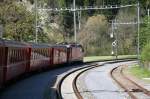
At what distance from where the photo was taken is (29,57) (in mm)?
37219

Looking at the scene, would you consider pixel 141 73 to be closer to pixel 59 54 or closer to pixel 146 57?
pixel 146 57

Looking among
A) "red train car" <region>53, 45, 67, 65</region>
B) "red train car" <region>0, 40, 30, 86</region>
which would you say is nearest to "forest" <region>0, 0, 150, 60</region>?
"red train car" <region>53, 45, 67, 65</region>

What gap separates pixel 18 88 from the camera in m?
27.5

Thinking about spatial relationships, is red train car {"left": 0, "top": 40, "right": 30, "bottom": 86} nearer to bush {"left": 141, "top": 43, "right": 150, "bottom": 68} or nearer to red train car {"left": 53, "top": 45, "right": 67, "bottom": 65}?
bush {"left": 141, "top": 43, "right": 150, "bottom": 68}

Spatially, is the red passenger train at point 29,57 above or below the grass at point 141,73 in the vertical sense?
above

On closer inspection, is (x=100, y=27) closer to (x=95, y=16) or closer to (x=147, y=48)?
(x=95, y=16)

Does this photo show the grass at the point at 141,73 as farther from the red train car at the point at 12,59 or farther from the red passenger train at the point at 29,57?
the red train car at the point at 12,59

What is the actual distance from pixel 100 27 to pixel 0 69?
308 feet

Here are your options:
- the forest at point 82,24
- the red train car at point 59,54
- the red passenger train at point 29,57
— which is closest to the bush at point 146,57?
the red passenger train at point 29,57

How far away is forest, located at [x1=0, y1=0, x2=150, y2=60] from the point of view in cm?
7638

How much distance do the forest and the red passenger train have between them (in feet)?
41.6

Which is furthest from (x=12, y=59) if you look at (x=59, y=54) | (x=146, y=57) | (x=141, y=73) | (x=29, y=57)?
(x=59, y=54)

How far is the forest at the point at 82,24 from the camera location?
76.4 m

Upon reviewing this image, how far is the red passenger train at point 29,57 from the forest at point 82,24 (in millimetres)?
12691
